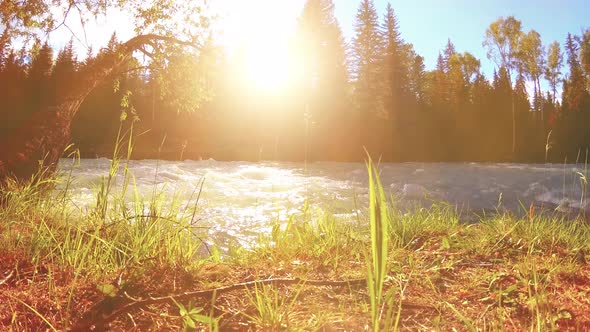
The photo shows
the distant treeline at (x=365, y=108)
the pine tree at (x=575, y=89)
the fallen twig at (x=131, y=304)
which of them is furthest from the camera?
the pine tree at (x=575, y=89)

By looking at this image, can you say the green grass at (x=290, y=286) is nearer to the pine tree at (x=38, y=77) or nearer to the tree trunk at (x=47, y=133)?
the tree trunk at (x=47, y=133)

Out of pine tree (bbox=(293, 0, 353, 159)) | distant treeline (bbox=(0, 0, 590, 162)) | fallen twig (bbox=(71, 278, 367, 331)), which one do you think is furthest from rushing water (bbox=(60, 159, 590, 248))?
pine tree (bbox=(293, 0, 353, 159))

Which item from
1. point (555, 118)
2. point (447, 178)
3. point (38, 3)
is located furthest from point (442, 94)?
point (38, 3)

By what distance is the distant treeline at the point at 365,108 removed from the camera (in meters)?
31.7

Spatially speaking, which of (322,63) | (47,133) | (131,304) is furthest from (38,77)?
(131,304)

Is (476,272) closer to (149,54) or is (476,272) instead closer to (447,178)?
(149,54)

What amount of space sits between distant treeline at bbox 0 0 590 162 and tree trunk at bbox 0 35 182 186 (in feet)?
59.3

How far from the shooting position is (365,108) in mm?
32156

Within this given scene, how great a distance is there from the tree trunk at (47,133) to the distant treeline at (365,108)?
1806 cm

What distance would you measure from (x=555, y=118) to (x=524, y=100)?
13.1 ft

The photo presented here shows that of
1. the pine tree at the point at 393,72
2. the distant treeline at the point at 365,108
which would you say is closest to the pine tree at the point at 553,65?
the distant treeline at the point at 365,108

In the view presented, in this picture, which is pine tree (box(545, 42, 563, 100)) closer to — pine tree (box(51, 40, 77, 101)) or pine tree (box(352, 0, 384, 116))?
pine tree (box(352, 0, 384, 116))

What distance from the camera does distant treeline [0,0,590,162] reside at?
1249 inches

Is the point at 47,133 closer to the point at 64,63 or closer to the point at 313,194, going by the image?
the point at 313,194
